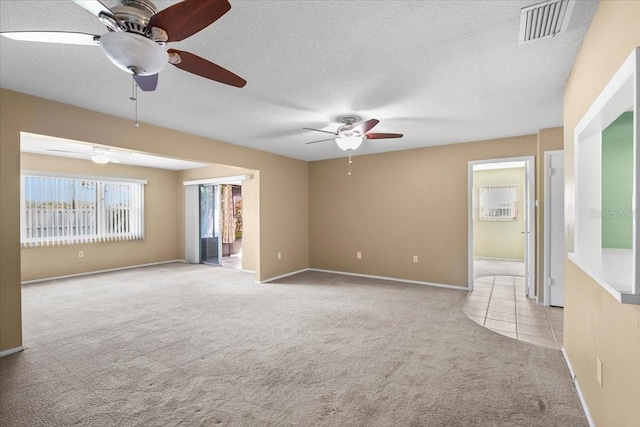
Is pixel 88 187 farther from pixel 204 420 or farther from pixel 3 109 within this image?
pixel 204 420

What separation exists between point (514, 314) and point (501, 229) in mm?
4771

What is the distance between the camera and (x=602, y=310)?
5.34 feet

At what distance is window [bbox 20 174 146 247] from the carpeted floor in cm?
195

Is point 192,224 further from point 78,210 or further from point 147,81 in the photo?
point 147,81

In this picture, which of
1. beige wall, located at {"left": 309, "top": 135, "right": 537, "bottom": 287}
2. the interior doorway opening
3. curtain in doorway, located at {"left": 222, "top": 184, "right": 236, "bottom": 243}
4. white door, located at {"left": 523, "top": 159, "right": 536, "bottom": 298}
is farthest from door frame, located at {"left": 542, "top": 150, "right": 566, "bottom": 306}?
curtain in doorway, located at {"left": 222, "top": 184, "right": 236, "bottom": 243}

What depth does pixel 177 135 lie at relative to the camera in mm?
4246

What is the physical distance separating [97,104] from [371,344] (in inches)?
148

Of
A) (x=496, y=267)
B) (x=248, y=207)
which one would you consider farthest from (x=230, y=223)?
(x=496, y=267)

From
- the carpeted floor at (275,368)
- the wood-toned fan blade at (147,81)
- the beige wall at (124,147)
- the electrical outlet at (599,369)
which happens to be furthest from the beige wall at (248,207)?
the electrical outlet at (599,369)

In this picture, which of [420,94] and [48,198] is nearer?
[420,94]

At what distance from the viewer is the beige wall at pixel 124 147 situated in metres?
2.81

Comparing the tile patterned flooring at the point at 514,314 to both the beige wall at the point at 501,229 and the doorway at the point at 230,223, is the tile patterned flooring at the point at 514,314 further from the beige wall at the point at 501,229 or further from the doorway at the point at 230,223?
the doorway at the point at 230,223

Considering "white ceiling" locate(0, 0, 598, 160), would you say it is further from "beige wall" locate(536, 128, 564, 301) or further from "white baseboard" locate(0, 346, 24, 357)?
"white baseboard" locate(0, 346, 24, 357)

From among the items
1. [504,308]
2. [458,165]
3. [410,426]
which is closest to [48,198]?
[410,426]
